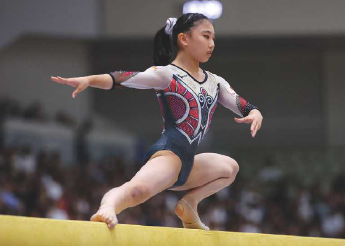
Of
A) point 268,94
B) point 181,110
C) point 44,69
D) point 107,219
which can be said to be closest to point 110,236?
point 107,219

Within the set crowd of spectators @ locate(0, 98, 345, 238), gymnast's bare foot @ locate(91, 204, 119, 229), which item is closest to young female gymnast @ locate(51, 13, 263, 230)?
gymnast's bare foot @ locate(91, 204, 119, 229)

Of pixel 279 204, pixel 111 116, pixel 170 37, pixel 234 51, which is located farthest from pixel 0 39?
pixel 170 37

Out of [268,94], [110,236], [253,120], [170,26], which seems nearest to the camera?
[110,236]

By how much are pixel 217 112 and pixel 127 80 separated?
10.8 metres

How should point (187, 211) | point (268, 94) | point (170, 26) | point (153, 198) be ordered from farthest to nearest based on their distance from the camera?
Answer: point (268, 94) < point (153, 198) < point (170, 26) < point (187, 211)

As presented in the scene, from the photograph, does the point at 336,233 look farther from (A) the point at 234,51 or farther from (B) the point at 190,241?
(B) the point at 190,241

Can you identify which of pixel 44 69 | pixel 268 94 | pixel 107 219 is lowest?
pixel 268 94

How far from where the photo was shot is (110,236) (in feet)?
9.07

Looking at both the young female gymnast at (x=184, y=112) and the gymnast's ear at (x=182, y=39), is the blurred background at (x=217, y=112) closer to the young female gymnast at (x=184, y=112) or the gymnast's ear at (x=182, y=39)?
the young female gymnast at (x=184, y=112)

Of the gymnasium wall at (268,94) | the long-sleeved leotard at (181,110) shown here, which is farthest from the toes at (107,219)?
the gymnasium wall at (268,94)

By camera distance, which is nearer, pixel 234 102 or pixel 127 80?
pixel 127 80

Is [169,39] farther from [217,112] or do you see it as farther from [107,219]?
[217,112]

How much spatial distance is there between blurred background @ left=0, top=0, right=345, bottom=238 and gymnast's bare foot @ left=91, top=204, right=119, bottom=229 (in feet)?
20.8

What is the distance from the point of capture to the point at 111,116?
14.5 meters
